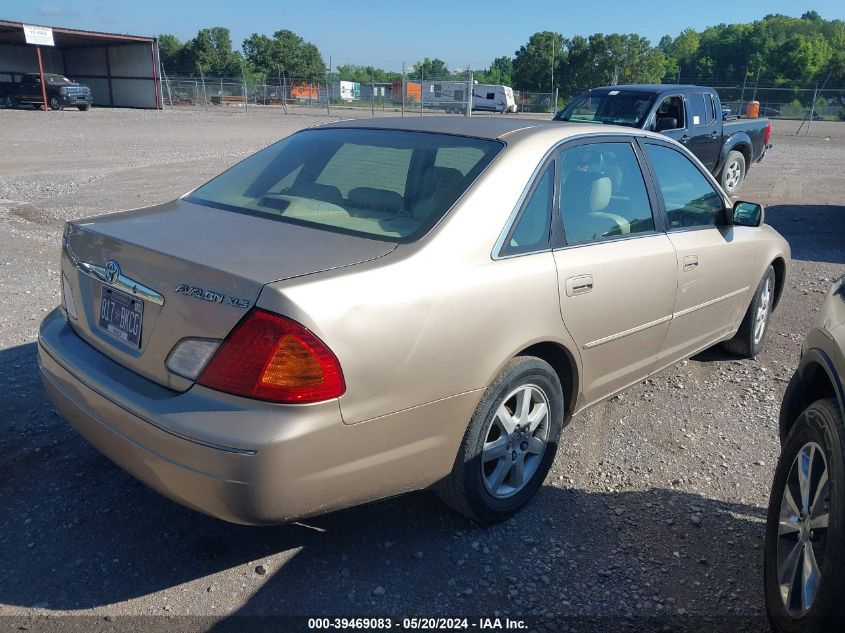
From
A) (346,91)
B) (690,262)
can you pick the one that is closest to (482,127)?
(690,262)

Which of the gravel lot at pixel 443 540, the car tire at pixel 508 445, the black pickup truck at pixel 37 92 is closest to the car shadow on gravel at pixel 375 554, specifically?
the gravel lot at pixel 443 540

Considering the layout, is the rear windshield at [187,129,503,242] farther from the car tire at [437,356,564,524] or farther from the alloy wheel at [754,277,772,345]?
the alloy wheel at [754,277,772,345]

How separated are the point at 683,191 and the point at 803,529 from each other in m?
2.34

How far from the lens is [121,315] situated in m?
2.60

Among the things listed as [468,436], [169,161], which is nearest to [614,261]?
[468,436]

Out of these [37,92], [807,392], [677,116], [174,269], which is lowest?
[807,392]

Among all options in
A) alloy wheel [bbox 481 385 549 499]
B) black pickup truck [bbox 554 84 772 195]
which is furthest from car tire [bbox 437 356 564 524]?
black pickup truck [bbox 554 84 772 195]

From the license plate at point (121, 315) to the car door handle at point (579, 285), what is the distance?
1718mm

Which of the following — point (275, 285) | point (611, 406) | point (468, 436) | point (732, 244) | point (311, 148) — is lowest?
point (611, 406)

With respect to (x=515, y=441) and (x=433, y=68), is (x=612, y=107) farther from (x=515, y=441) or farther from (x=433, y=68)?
(x=433, y=68)

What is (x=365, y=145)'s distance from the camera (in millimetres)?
3488

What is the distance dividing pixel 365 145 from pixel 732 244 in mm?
2332

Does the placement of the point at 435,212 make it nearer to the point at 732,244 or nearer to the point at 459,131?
the point at 459,131

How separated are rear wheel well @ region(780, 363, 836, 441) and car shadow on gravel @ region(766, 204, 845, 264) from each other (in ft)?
21.2
